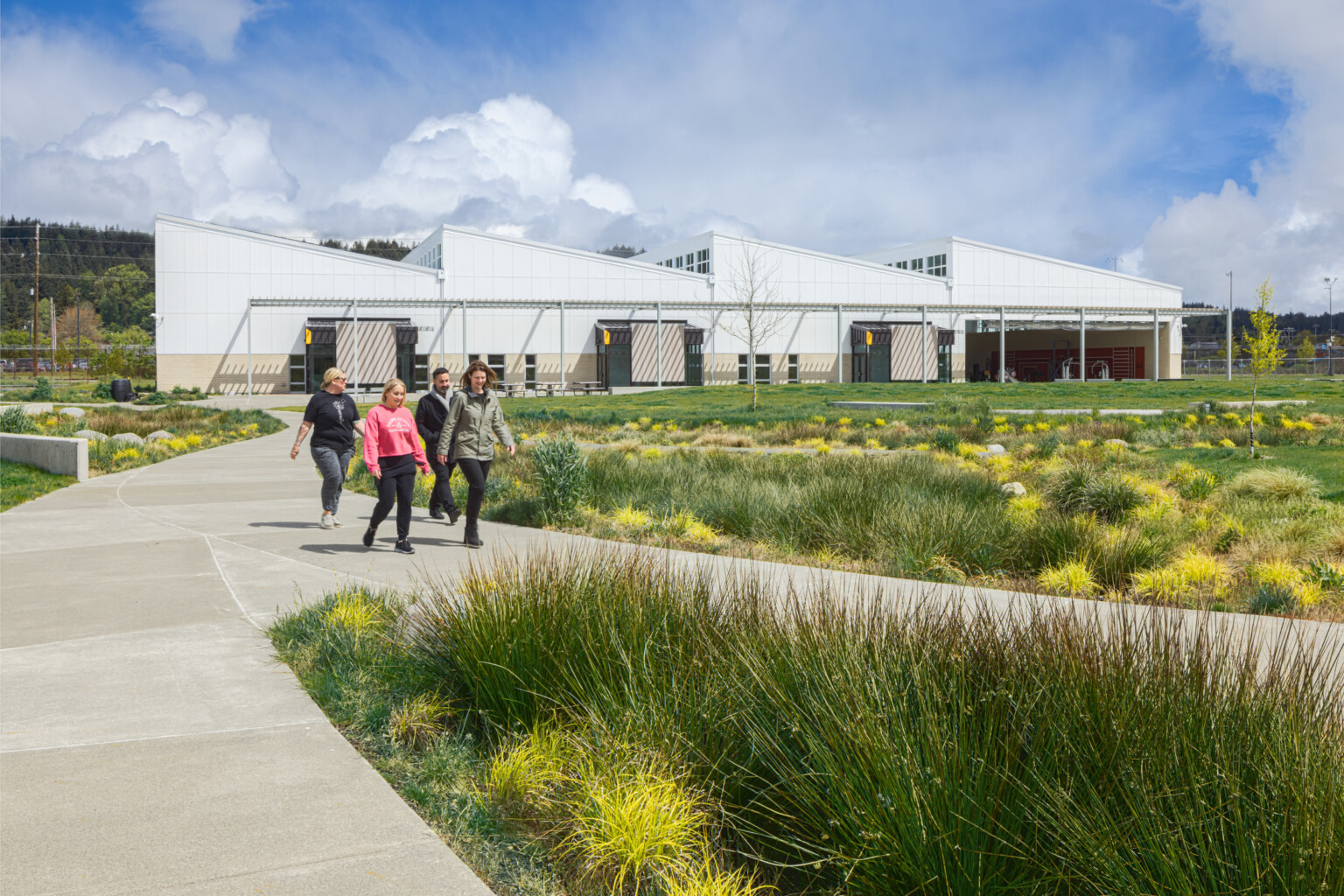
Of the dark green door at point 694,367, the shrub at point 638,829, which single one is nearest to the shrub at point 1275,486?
the shrub at point 638,829

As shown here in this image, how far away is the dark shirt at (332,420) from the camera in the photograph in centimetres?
1109

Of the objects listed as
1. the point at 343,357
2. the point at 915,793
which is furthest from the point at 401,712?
the point at 343,357

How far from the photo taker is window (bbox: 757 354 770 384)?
58.2 meters

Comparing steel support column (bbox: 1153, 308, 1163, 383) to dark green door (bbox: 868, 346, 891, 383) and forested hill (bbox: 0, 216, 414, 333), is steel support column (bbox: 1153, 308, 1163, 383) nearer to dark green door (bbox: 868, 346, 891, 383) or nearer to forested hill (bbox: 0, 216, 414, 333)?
dark green door (bbox: 868, 346, 891, 383)

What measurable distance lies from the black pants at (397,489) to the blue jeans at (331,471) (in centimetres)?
113

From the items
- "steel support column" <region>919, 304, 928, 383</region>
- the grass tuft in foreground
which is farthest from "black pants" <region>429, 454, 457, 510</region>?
"steel support column" <region>919, 304, 928, 383</region>

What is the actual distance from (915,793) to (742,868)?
687 mm

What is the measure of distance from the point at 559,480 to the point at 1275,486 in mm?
7613

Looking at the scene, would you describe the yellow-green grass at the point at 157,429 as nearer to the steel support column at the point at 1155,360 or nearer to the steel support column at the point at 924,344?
the steel support column at the point at 924,344

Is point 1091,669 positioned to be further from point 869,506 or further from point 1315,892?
point 869,506

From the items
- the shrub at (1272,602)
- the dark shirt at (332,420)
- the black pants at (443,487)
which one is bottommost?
the shrub at (1272,602)

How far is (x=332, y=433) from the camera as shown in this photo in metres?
11.2

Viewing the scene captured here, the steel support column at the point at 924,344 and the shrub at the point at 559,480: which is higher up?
the steel support column at the point at 924,344

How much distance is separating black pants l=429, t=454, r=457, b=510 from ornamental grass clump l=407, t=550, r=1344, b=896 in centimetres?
700
